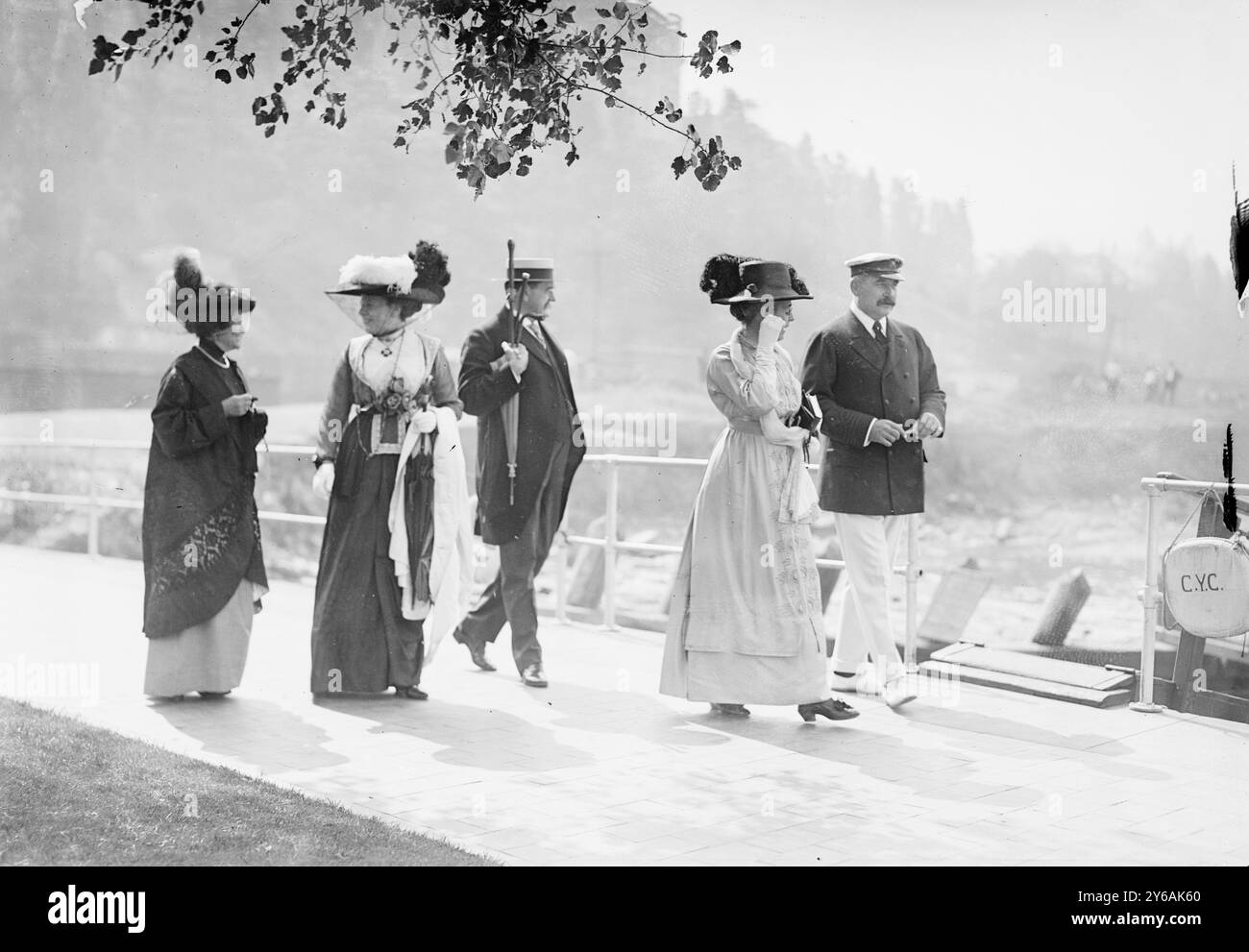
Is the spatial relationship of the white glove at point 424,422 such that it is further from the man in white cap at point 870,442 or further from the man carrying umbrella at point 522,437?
the man in white cap at point 870,442

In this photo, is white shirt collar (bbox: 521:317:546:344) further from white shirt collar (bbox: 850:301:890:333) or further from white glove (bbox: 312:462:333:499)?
white shirt collar (bbox: 850:301:890:333)

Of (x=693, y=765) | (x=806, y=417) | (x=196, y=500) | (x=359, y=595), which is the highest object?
(x=806, y=417)

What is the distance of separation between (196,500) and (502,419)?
141 centimetres

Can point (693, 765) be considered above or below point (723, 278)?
below

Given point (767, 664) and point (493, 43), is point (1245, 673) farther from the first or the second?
point (493, 43)

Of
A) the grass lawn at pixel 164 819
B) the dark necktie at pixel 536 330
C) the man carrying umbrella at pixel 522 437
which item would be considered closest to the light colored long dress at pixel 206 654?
the grass lawn at pixel 164 819

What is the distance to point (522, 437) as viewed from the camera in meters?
6.48

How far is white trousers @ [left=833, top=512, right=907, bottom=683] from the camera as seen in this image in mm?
5914

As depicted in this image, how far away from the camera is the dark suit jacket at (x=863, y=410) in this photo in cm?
598

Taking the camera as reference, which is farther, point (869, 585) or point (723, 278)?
point (869, 585)

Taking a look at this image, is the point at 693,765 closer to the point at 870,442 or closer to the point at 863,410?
the point at 870,442

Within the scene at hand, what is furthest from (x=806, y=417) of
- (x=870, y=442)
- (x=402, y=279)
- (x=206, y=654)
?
(x=206, y=654)

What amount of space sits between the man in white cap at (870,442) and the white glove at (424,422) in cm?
155

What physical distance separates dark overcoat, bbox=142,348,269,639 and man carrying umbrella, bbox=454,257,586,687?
106 centimetres
